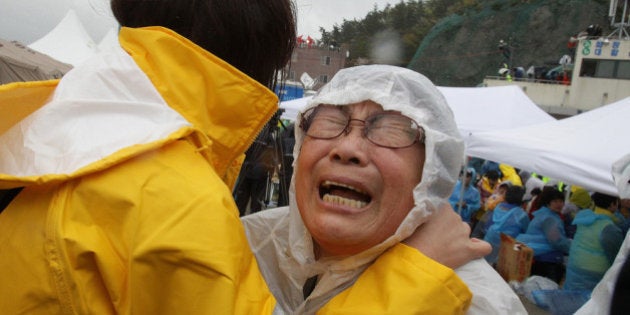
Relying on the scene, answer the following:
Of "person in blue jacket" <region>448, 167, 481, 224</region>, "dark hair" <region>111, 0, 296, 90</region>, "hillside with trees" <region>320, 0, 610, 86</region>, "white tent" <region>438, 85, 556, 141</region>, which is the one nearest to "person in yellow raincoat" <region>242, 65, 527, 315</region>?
"dark hair" <region>111, 0, 296, 90</region>

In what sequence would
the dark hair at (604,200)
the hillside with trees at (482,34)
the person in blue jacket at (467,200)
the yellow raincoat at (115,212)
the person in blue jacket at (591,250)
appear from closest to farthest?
the yellow raincoat at (115,212) → the person in blue jacket at (591,250) → the dark hair at (604,200) → the person in blue jacket at (467,200) → the hillside with trees at (482,34)

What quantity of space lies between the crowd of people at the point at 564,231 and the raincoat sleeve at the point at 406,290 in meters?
3.76

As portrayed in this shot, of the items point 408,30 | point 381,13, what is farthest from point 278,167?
point 408,30

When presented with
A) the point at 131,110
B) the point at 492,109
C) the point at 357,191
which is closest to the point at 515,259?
the point at 492,109

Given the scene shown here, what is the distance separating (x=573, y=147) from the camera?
4465 millimetres

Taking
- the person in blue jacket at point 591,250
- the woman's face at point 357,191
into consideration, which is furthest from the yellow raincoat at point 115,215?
the person in blue jacket at point 591,250

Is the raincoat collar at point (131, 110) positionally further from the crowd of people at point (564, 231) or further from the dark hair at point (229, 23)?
the crowd of people at point (564, 231)

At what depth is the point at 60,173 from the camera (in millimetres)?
838

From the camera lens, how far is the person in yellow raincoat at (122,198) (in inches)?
33.0

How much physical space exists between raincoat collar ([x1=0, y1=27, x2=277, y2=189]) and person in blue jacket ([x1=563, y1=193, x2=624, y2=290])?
414 centimetres

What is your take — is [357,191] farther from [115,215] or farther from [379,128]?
[115,215]

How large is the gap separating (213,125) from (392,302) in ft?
1.99

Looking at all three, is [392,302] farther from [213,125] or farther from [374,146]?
[213,125]

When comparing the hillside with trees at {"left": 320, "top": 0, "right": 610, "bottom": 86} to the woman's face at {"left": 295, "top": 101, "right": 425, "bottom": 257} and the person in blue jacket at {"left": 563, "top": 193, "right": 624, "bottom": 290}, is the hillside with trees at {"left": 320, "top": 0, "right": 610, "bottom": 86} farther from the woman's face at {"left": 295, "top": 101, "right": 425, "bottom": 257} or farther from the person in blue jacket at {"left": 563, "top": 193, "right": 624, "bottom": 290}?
the woman's face at {"left": 295, "top": 101, "right": 425, "bottom": 257}
